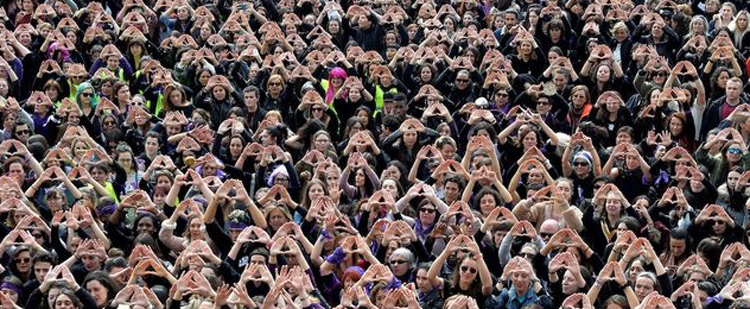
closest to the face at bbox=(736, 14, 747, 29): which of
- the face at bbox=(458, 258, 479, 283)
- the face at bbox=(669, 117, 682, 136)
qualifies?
the face at bbox=(669, 117, 682, 136)

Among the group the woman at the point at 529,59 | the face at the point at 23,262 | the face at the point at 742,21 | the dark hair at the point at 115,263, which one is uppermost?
the dark hair at the point at 115,263

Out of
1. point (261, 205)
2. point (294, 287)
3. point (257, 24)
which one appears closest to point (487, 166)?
point (261, 205)

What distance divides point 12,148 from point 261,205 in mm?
2699

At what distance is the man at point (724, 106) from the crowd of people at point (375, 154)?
2cm

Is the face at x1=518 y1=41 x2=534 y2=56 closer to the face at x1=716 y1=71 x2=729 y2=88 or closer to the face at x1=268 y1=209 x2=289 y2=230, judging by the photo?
the face at x1=716 y1=71 x2=729 y2=88

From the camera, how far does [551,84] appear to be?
19453 millimetres

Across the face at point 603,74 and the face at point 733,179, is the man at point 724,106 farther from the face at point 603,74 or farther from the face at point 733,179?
the face at point 733,179

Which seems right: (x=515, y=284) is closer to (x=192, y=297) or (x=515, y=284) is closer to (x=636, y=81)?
(x=192, y=297)

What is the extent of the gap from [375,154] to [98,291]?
390 centimetres

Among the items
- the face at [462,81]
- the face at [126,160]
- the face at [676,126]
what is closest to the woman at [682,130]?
the face at [676,126]

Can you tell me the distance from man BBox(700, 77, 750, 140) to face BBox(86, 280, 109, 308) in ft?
21.2

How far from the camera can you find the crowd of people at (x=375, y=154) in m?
15.0

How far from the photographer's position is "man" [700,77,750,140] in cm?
1870

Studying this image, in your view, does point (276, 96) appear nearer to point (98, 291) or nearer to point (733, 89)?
point (733, 89)
